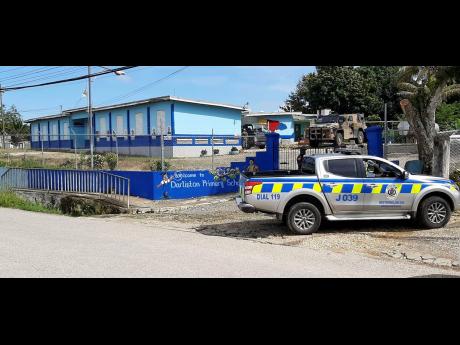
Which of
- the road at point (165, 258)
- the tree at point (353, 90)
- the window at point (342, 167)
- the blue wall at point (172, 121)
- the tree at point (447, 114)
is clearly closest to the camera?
the road at point (165, 258)

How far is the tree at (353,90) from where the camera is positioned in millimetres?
45250

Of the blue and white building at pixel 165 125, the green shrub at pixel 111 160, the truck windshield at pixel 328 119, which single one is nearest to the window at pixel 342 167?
the green shrub at pixel 111 160

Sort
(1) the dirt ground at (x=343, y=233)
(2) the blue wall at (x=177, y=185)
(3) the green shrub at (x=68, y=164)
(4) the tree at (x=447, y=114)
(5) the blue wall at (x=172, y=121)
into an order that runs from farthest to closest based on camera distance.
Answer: (4) the tree at (x=447, y=114) < (5) the blue wall at (x=172, y=121) < (3) the green shrub at (x=68, y=164) < (2) the blue wall at (x=177, y=185) < (1) the dirt ground at (x=343, y=233)

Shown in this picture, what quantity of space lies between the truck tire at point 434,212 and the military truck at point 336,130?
620 inches

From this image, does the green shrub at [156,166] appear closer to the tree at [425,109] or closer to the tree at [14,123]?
the tree at [425,109]

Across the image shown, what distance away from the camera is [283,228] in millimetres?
10719

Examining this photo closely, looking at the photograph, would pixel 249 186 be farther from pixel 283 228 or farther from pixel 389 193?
pixel 389 193

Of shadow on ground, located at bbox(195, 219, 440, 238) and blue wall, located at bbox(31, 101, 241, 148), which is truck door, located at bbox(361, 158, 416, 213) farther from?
blue wall, located at bbox(31, 101, 241, 148)

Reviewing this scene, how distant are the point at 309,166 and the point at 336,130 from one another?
56.4 feet

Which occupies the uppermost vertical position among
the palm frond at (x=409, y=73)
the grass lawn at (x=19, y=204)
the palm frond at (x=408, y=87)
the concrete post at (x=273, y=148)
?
the palm frond at (x=409, y=73)
